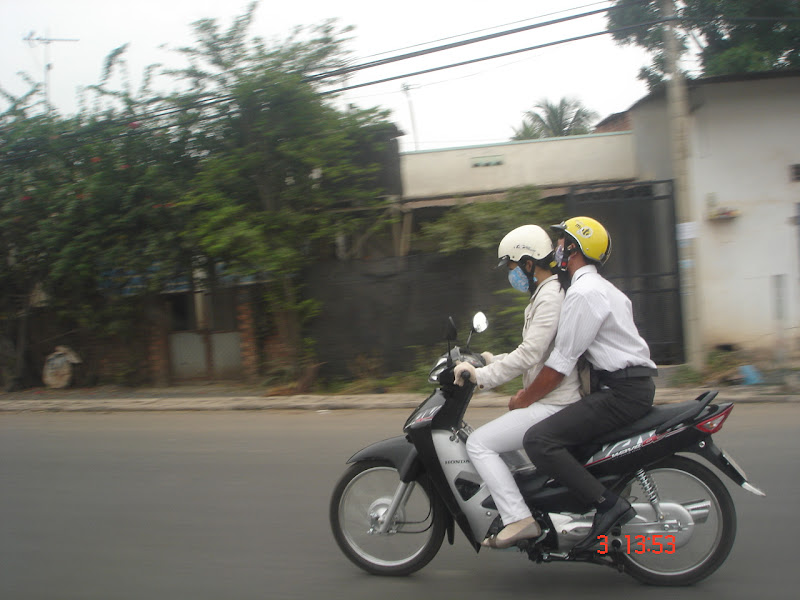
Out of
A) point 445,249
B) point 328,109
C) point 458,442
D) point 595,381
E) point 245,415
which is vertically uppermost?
point 328,109

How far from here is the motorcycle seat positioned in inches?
128

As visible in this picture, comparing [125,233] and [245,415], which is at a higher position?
[125,233]

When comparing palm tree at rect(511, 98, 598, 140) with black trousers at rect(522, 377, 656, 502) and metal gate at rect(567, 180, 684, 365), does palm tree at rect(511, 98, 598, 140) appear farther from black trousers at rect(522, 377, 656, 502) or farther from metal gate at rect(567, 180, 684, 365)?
black trousers at rect(522, 377, 656, 502)

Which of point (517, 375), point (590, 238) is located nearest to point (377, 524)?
point (517, 375)

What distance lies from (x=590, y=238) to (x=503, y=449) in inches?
42.1

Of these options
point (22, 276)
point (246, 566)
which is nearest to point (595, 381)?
point (246, 566)

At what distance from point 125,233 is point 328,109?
383 centimetres

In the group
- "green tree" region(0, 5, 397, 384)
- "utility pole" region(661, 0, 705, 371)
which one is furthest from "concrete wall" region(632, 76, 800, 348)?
"green tree" region(0, 5, 397, 384)

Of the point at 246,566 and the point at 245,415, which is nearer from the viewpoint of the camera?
the point at 246,566

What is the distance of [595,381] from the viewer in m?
3.41

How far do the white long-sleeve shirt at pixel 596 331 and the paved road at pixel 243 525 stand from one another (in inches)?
44.5

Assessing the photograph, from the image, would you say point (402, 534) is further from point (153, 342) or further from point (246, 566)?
point (153, 342)

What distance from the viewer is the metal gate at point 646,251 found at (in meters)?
10.7

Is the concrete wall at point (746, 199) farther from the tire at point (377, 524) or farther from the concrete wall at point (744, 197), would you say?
the tire at point (377, 524)
